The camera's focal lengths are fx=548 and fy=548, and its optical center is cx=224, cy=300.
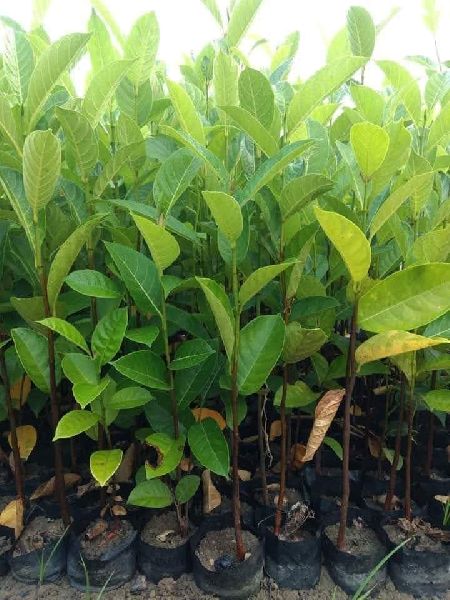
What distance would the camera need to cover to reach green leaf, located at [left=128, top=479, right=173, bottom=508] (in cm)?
125

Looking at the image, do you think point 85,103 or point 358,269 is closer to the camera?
point 358,269

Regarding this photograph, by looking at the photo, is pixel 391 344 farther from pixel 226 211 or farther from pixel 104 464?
pixel 104 464

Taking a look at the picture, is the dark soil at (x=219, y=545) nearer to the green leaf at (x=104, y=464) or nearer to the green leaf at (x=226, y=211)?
the green leaf at (x=104, y=464)

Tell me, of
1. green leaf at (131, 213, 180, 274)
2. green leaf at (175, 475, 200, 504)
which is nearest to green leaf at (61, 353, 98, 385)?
green leaf at (131, 213, 180, 274)

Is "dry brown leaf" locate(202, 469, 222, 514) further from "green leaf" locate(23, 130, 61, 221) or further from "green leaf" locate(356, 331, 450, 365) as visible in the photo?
"green leaf" locate(23, 130, 61, 221)

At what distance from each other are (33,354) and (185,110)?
2.01ft

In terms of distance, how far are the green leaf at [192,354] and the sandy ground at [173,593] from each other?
1.91 feet

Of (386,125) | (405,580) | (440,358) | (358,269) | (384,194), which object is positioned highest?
(386,125)

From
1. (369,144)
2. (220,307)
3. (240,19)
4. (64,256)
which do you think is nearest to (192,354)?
(220,307)

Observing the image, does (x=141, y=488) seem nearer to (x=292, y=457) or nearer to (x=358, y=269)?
(x=292, y=457)

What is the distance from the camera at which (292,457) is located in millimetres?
1571

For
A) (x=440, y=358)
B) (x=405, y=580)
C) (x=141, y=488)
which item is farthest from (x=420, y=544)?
(x=141, y=488)

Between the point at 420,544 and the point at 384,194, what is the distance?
0.87m

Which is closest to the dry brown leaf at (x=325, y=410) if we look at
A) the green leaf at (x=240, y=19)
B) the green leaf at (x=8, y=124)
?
the green leaf at (x=8, y=124)
